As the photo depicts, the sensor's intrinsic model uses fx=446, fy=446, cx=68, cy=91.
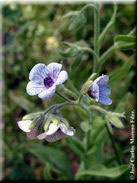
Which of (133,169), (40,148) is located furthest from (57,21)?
(133,169)

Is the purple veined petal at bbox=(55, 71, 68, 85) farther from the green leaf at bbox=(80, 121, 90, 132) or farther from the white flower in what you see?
the green leaf at bbox=(80, 121, 90, 132)

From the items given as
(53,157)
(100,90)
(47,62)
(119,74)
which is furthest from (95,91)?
(47,62)

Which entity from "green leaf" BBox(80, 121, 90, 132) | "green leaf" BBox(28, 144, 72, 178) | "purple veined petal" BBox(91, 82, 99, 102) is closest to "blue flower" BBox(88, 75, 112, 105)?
"purple veined petal" BBox(91, 82, 99, 102)

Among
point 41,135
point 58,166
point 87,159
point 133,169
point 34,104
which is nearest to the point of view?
point 41,135

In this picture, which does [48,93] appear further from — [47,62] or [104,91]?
[47,62]

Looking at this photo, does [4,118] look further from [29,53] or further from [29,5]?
[29,5]
